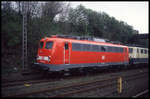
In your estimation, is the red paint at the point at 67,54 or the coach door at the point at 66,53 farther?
the coach door at the point at 66,53

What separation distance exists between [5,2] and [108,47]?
42.5 ft

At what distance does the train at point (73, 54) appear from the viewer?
12.0 m

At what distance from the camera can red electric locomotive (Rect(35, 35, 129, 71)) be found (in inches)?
470

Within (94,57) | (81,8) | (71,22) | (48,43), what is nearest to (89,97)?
(48,43)

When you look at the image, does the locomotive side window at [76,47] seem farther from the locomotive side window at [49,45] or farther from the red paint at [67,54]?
the locomotive side window at [49,45]

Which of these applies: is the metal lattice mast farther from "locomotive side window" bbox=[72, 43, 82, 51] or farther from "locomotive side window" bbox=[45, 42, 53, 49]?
"locomotive side window" bbox=[72, 43, 82, 51]

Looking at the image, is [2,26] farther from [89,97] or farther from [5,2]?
[89,97]

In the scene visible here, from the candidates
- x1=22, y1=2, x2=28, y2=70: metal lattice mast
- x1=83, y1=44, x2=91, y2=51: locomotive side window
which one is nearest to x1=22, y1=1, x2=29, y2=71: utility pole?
x1=22, y1=2, x2=28, y2=70: metal lattice mast

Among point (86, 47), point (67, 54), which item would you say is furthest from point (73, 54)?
point (86, 47)

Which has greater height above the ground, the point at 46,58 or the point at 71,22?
the point at 71,22

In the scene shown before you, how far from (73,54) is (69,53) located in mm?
462

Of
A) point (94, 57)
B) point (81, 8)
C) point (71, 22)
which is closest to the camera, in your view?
point (94, 57)

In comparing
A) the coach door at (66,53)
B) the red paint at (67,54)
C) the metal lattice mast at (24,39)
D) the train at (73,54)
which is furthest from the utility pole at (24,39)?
the coach door at (66,53)

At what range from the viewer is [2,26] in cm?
1433
